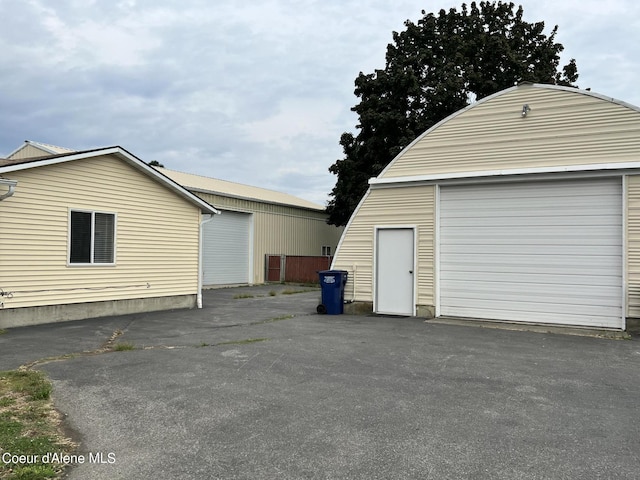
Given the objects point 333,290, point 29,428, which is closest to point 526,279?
point 333,290

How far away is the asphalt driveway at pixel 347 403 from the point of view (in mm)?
3838

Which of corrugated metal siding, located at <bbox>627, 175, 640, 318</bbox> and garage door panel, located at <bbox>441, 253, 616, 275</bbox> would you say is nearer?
corrugated metal siding, located at <bbox>627, 175, 640, 318</bbox>

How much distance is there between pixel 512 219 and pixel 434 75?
18.1m

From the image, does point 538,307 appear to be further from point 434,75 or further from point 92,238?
point 434,75

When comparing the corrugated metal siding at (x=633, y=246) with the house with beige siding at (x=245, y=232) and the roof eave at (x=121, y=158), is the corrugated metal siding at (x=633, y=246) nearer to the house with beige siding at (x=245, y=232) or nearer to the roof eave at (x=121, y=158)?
the roof eave at (x=121, y=158)

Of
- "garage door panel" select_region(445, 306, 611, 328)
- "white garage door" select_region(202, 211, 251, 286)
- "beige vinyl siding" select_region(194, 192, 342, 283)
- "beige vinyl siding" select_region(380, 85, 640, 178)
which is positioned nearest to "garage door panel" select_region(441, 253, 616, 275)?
"garage door panel" select_region(445, 306, 611, 328)

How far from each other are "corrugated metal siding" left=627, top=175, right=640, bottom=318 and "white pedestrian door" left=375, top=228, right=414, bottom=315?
468cm

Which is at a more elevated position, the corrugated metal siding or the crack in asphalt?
the corrugated metal siding

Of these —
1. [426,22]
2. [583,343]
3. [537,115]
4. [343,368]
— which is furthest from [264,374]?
[426,22]

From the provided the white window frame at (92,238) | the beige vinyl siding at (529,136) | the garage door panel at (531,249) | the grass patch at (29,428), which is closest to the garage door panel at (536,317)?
the garage door panel at (531,249)

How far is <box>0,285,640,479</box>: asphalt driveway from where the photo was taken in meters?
3.84

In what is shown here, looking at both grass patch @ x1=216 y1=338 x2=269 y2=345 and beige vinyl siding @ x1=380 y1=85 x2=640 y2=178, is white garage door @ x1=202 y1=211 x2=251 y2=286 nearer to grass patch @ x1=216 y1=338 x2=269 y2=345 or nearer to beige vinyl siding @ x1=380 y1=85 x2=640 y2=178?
beige vinyl siding @ x1=380 y1=85 x2=640 y2=178

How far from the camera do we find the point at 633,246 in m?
9.94

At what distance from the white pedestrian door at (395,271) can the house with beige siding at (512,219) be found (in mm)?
26
